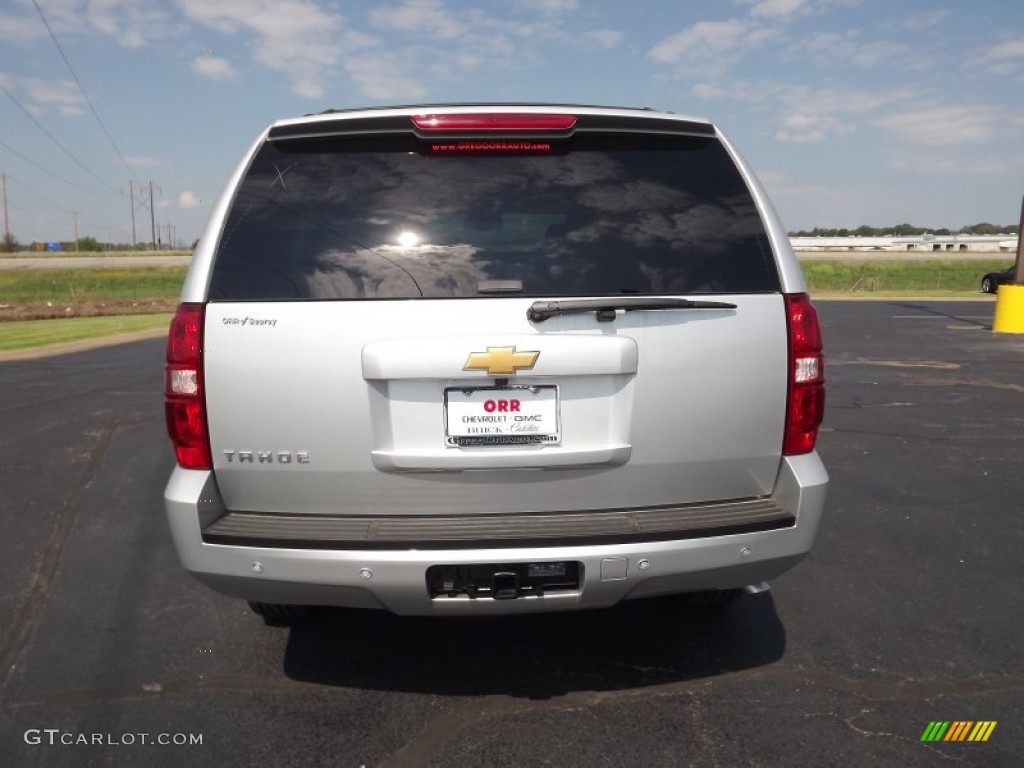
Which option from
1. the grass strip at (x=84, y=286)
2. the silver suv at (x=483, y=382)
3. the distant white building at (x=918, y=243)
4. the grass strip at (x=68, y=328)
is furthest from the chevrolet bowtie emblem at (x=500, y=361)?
the distant white building at (x=918, y=243)

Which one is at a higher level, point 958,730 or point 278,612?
point 278,612

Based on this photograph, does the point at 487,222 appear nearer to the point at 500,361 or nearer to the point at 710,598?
the point at 500,361

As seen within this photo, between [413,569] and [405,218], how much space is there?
3.70 ft

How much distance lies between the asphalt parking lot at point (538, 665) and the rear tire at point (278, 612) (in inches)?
2.1

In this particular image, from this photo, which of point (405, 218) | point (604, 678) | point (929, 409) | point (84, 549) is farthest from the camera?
point (929, 409)

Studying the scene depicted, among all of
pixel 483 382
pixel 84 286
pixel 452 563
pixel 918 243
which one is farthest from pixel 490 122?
pixel 918 243

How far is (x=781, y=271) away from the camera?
8.61ft

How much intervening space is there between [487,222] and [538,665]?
1739 mm

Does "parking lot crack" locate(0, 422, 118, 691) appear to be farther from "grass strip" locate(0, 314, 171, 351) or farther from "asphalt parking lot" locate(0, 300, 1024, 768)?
"grass strip" locate(0, 314, 171, 351)

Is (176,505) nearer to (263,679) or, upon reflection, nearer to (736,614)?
(263,679)

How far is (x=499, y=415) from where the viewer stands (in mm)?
2441

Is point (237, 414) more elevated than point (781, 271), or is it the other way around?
point (781, 271)

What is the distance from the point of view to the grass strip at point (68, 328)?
52.3 feet

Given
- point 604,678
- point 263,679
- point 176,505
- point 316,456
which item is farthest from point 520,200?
point 263,679
